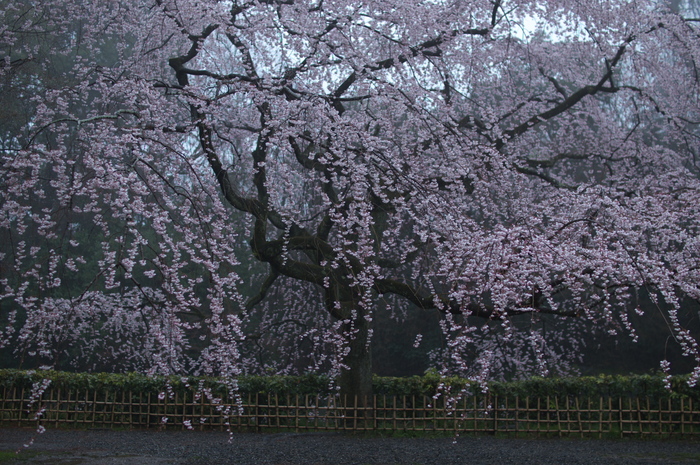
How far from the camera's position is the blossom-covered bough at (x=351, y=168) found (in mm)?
4359

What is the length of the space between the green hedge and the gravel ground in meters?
0.68

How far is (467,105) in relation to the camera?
9.47 m

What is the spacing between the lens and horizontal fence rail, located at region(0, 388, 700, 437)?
7.28m

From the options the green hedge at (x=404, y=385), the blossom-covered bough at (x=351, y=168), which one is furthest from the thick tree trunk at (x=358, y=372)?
the green hedge at (x=404, y=385)

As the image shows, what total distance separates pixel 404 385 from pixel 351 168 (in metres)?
3.81

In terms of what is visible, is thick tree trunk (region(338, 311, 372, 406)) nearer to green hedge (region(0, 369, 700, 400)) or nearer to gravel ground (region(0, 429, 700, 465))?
green hedge (region(0, 369, 700, 400))

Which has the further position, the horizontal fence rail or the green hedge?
the green hedge

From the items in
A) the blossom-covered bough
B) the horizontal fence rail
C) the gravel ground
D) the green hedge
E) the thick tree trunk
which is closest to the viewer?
the blossom-covered bough

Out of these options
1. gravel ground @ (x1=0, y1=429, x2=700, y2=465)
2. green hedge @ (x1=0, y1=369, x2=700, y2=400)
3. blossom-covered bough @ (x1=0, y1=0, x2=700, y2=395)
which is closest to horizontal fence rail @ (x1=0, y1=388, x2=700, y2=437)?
green hedge @ (x1=0, y1=369, x2=700, y2=400)

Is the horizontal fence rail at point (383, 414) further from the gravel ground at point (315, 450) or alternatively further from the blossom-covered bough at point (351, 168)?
the blossom-covered bough at point (351, 168)

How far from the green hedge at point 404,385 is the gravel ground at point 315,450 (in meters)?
0.68

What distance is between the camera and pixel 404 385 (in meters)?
7.85

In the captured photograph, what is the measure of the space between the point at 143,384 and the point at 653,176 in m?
8.17

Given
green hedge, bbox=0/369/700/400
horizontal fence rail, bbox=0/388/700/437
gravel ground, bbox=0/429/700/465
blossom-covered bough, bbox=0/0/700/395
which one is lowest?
gravel ground, bbox=0/429/700/465
